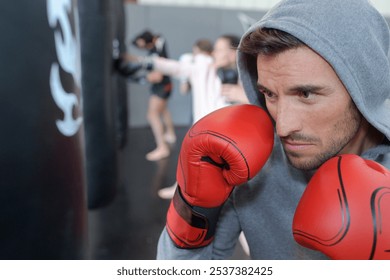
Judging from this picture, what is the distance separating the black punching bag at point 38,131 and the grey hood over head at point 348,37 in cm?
51

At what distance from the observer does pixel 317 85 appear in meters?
0.59

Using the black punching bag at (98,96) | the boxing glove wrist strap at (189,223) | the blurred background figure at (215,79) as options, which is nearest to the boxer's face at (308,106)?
the boxing glove wrist strap at (189,223)

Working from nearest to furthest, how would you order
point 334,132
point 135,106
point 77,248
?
point 334,132 → point 77,248 → point 135,106

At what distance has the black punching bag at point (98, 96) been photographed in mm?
1919

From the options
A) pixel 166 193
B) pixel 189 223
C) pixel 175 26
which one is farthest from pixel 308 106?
pixel 175 26

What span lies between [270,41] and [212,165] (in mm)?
246

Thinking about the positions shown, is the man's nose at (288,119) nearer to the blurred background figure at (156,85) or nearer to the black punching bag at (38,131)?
the black punching bag at (38,131)

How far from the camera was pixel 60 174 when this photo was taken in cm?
94

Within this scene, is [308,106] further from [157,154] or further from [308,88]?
[157,154]

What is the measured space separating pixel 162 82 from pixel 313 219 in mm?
2748

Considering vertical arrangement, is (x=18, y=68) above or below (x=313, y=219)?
above
